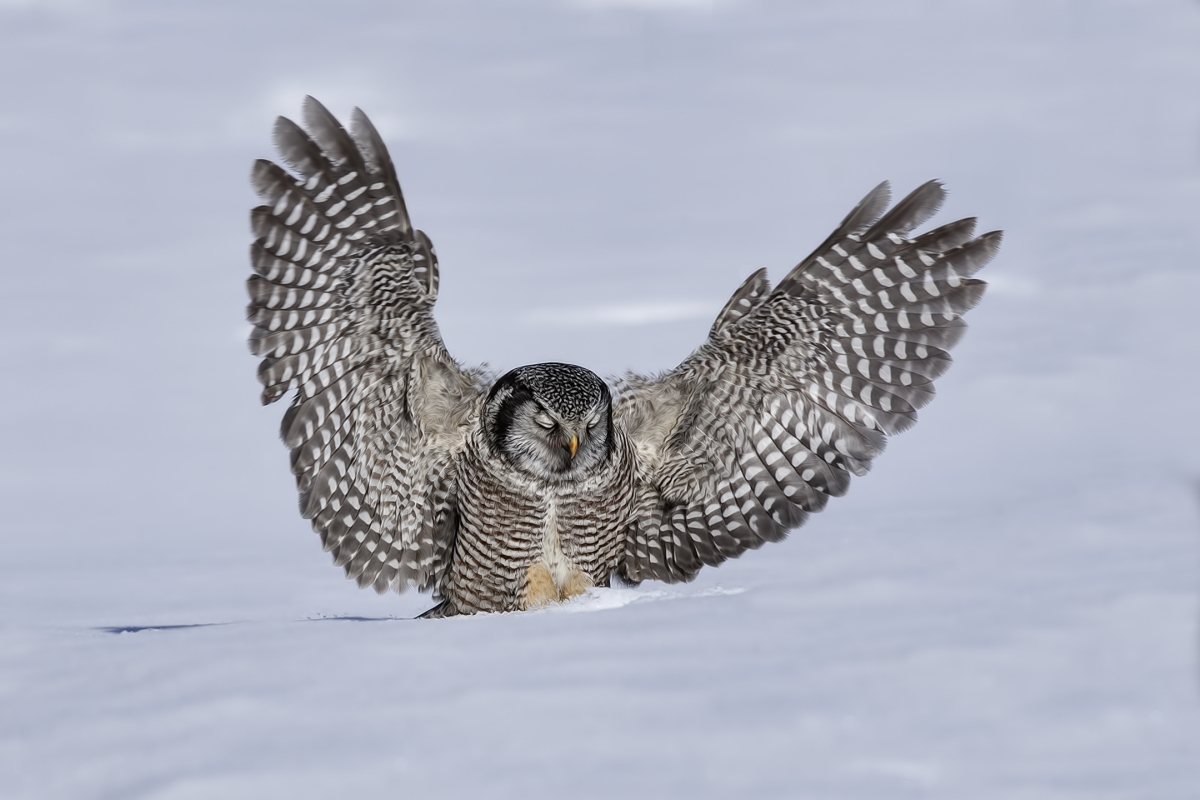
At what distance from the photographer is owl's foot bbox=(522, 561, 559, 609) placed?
6855mm

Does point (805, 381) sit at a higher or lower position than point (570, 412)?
higher

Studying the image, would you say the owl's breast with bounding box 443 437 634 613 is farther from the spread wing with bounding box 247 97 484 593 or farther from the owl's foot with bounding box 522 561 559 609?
the spread wing with bounding box 247 97 484 593

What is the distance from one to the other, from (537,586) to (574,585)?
23 cm

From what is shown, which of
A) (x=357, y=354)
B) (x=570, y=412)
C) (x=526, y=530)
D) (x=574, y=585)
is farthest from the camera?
(x=574, y=585)

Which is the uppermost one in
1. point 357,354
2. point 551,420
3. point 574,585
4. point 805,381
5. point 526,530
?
point 357,354

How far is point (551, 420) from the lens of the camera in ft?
21.3

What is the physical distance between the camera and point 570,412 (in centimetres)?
647

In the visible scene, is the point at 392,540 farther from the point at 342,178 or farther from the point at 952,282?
the point at 952,282

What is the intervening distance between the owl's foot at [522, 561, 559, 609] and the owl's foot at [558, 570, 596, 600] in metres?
0.11

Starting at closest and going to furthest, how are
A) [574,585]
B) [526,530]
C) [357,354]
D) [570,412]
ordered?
[357,354]
[570,412]
[526,530]
[574,585]

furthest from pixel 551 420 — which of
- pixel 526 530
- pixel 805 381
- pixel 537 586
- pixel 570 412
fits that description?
pixel 805 381

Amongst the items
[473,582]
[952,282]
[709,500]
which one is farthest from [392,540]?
[952,282]

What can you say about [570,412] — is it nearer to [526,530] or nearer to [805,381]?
[526,530]

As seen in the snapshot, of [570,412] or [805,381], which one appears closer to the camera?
[570,412]
